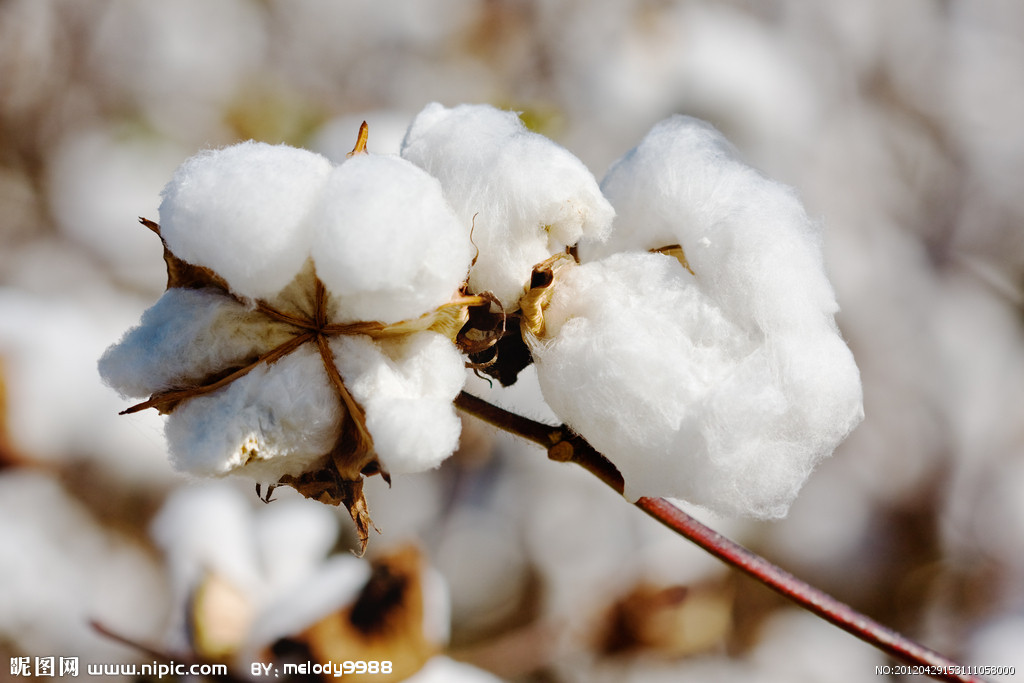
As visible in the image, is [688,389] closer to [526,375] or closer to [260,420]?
[260,420]

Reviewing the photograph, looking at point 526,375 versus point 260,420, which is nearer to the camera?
point 260,420

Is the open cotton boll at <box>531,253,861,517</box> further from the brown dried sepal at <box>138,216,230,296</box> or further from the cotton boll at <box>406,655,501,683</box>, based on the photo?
the cotton boll at <box>406,655,501,683</box>

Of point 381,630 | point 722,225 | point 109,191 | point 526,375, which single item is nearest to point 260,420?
point 722,225

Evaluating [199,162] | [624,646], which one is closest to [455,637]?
[624,646]

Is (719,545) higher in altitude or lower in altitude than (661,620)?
lower

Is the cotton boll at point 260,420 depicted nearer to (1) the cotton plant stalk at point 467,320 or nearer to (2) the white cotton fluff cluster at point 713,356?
(1) the cotton plant stalk at point 467,320

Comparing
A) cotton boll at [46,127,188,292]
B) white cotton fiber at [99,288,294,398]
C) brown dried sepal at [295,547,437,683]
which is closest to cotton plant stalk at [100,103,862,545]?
white cotton fiber at [99,288,294,398]

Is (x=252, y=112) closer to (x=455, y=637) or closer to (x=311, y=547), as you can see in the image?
(x=311, y=547)

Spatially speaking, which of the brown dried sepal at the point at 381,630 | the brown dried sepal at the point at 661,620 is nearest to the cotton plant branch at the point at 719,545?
the brown dried sepal at the point at 381,630
